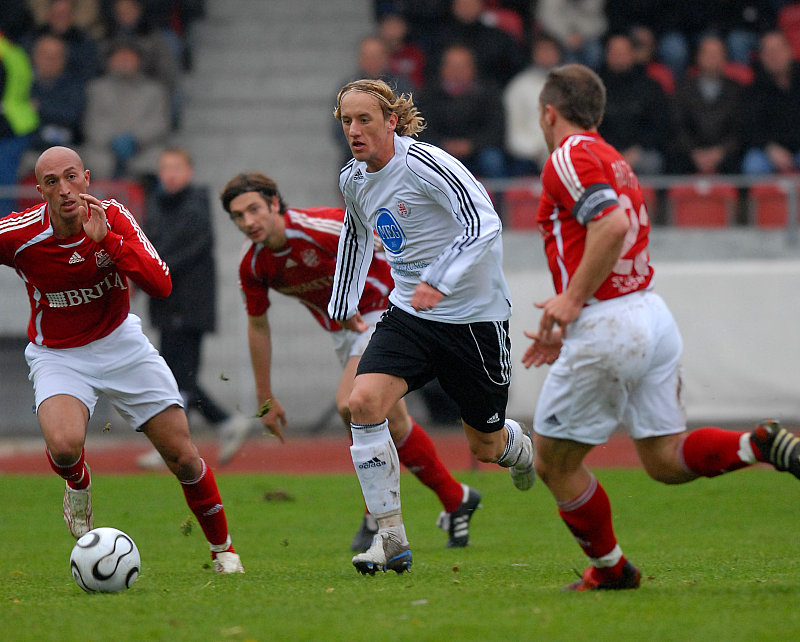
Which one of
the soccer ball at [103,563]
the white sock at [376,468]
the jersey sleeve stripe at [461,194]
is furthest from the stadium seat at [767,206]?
the soccer ball at [103,563]

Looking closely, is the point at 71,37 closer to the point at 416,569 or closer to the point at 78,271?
the point at 78,271

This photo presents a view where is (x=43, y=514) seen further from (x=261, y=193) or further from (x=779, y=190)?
(x=779, y=190)

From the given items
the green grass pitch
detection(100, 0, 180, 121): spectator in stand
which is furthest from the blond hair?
detection(100, 0, 180, 121): spectator in stand

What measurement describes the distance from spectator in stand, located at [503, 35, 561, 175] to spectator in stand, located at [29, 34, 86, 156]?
5.31 metres

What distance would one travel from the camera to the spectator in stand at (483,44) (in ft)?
49.9

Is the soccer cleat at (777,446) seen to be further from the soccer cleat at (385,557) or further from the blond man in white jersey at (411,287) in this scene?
the soccer cleat at (385,557)

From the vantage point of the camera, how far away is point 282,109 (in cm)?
1700

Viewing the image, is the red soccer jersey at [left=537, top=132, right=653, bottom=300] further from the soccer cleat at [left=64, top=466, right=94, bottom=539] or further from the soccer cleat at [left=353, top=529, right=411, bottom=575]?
the soccer cleat at [left=64, top=466, right=94, bottom=539]

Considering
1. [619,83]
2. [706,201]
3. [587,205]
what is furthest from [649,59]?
[587,205]

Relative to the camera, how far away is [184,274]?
38.6ft

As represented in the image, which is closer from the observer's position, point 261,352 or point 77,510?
point 77,510

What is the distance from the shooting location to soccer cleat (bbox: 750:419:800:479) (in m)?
4.75

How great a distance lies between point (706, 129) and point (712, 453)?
32.6 ft

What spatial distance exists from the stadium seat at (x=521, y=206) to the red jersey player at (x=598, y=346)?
7.51 meters
